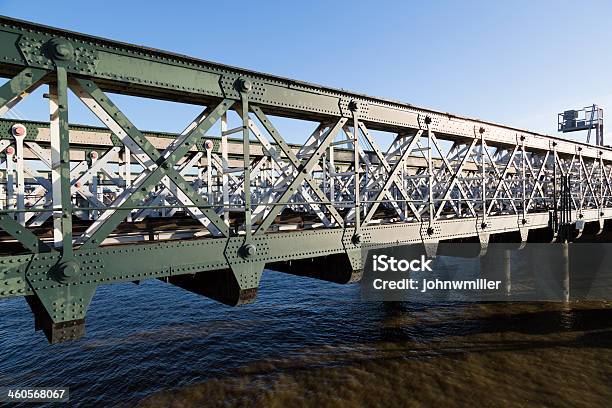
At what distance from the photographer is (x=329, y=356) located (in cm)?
1210

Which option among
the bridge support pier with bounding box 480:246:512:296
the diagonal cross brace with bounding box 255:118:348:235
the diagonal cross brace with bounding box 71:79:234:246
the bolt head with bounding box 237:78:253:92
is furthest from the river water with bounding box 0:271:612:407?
the bolt head with bounding box 237:78:253:92

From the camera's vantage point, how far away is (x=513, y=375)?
415 inches

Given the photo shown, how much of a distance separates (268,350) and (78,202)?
12533 millimetres

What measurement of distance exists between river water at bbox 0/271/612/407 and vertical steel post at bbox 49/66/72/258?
6.85 metres

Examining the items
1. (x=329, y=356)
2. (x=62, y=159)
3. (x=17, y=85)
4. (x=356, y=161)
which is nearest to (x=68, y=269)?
(x=62, y=159)

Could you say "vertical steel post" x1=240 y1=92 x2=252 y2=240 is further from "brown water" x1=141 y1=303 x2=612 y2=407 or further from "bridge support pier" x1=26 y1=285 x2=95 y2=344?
"brown water" x1=141 y1=303 x2=612 y2=407

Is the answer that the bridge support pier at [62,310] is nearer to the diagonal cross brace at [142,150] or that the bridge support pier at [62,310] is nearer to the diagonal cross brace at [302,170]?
the diagonal cross brace at [142,150]

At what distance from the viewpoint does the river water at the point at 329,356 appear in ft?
32.3

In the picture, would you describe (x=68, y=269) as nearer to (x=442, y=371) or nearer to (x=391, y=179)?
(x=391, y=179)

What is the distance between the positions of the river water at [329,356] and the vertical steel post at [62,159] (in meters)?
6.85

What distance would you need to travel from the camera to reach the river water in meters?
9.84

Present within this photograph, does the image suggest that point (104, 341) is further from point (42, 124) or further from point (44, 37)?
point (44, 37)

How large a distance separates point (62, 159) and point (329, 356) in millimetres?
10213

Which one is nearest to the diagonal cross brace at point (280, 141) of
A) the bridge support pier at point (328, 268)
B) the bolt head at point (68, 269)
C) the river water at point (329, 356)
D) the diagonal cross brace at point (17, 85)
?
the bridge support pier at point (328, 268)
